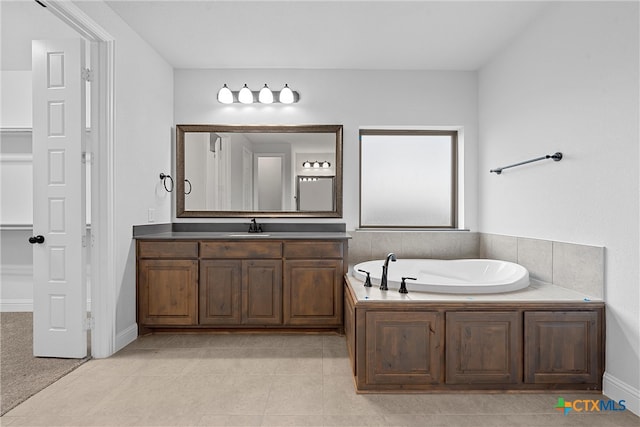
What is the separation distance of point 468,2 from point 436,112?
52.6 inches

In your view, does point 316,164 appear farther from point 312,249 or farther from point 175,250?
point 175,250

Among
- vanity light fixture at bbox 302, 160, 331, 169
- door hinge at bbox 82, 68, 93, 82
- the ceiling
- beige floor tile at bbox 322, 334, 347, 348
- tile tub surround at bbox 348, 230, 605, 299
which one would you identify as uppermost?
the ceiling

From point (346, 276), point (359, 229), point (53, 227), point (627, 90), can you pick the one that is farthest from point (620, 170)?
point (53, 227)

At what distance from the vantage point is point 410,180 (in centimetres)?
404

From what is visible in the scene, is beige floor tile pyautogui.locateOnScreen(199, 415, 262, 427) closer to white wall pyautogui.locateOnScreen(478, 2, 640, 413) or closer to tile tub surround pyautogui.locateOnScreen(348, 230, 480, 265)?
white wall pyautogui.locateOnScreen(478, 2, 640, 413)

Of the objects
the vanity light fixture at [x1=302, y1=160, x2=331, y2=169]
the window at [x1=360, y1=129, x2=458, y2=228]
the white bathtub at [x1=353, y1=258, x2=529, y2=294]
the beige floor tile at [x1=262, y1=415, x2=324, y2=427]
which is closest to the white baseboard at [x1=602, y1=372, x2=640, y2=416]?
the white bathtub at [x1=353, y1=258, x2=529, y2=294]

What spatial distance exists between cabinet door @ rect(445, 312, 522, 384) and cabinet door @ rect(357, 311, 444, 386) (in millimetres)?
85

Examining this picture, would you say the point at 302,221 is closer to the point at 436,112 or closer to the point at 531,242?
the point at 436,112

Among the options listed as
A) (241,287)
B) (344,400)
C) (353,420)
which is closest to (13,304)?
(241,287)

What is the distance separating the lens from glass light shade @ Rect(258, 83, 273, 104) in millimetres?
3652

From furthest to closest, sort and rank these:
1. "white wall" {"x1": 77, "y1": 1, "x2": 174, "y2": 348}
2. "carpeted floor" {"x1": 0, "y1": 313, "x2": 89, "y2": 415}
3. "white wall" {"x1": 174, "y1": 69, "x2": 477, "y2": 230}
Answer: "white wall" {"x1": 174, "y1": 69, "x2": 477, "y2": 230}
"white wall" {"x1": 77, "y1": 1, "x2": 174, "y2": 348}
"carpeted floor" {"x1": 0, "y1": 313, "x2": 89, "y2": 415}

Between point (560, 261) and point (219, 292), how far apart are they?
256cm

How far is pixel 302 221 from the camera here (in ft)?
12.6

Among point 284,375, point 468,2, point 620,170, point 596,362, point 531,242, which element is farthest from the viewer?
point 531,242
